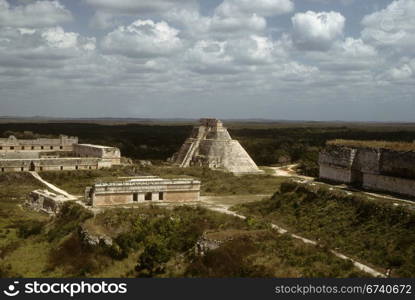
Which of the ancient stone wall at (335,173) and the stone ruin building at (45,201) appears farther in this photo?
the stone ruin building at (45,201)

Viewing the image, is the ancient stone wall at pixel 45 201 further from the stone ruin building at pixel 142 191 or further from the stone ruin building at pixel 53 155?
the stone ruin building at pixel 53 155

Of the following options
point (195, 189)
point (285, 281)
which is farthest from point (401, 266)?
point (195, 189)

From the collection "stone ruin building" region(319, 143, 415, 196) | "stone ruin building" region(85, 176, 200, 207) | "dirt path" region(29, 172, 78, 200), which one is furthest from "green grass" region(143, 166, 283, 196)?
"stone ruin building" region(319, 143, 415, 196)

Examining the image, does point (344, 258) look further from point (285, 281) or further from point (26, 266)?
point (26, 266)

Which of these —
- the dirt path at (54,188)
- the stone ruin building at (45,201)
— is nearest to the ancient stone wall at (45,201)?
the stone ruin building at (45,201)

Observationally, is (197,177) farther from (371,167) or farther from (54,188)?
(371,167)

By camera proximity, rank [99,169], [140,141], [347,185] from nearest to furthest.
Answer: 1. [347,185]
2. [99,169]
3. [140,141]
